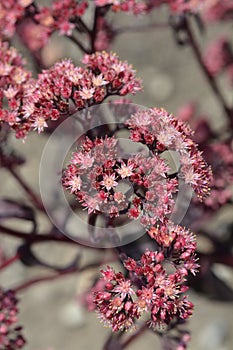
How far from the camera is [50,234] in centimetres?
181

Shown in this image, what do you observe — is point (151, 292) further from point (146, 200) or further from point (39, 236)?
point (39, 236)

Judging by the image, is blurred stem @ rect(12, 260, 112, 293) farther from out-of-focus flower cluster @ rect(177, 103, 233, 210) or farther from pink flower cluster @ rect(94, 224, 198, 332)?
pink flower cluster @ rect(94, 224, 198, 332)

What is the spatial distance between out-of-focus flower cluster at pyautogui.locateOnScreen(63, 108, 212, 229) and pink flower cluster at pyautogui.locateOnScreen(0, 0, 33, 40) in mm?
597

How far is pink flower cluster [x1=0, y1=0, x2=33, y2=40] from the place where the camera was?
5.79ft

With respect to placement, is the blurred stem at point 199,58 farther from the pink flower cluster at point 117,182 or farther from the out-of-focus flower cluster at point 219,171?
the pink flower cluster at point 117,182

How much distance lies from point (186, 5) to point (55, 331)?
138 cm

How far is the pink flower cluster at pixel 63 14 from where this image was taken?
172 centimetres

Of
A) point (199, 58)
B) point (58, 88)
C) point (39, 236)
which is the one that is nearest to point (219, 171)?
point (199, 58)

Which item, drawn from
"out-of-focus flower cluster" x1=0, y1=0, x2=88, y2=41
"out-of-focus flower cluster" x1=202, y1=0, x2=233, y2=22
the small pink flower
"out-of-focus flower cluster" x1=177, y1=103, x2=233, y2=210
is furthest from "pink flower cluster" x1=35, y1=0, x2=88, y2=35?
"out-of-focus flower cluster" x1=202, y1=0, x2=233, y2=22

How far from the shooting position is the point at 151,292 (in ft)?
4.11

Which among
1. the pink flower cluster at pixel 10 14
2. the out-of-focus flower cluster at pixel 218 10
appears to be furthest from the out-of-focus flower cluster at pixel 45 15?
the out-of-focus flower cluster at pixel 218 10

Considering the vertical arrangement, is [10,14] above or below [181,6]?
above

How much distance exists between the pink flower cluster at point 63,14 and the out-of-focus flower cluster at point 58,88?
0.21 metres

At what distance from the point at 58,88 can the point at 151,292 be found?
505 millimetres
